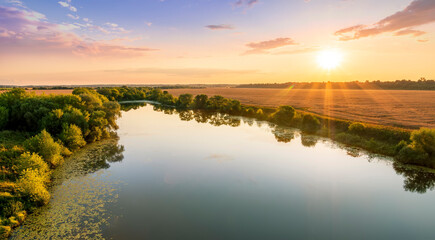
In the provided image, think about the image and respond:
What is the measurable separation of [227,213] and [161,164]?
14.3 meters

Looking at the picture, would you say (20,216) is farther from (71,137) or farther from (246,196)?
(246,196)

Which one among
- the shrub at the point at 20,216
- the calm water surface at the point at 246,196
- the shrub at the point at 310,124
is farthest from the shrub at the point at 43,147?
the shrub at the point at 310,124

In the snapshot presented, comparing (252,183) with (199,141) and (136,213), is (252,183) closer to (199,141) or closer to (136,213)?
(136,213)

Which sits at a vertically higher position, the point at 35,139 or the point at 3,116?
the point at 3,116

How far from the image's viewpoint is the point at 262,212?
19438 millimetres

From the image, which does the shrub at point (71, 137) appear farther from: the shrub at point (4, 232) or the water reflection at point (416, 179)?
the water reflection at point (416, 179)

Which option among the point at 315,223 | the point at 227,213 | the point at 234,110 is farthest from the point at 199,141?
the point at 234,110

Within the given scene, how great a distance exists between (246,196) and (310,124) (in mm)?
34149

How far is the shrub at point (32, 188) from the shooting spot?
728 inches

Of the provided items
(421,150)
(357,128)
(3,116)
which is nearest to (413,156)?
(421,150)

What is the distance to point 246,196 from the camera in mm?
22109

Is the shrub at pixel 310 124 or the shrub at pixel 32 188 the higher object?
the shrub at pixel 310 124

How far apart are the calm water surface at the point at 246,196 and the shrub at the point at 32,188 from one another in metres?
0.97

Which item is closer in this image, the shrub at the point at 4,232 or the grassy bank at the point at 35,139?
the shrub at the point at 4,232
